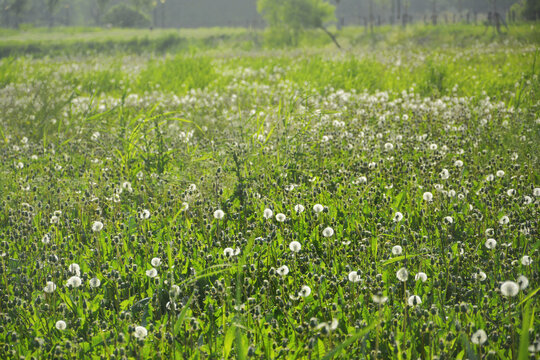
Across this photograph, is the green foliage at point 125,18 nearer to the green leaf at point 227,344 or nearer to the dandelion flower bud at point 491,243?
the dandelion flower bud at point 491,243

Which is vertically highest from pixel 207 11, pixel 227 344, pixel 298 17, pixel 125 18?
pixel 207 11

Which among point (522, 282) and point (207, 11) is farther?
point (207, 11)

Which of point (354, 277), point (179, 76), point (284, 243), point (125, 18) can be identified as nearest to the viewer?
point (354, 277)

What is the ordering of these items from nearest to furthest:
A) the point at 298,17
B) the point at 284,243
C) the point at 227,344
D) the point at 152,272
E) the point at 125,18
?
the point at 227,344
the point at 152,272
the point at 284,243
the point at 298,17
the point at 125,18

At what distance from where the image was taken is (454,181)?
14.6 ft

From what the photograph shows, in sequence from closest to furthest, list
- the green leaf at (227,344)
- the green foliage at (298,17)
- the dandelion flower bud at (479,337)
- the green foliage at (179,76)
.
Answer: the dandelion flower bud at (479,337)
the green leaf at (227,344)
the green foliage at (179,76)
the green foliage at (298,17)

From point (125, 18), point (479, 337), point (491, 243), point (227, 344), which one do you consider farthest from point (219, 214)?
point (125, 18)

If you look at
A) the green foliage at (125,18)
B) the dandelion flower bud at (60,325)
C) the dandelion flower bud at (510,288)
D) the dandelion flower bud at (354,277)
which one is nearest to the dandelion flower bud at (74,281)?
the dandelion flower bud at (60,325)

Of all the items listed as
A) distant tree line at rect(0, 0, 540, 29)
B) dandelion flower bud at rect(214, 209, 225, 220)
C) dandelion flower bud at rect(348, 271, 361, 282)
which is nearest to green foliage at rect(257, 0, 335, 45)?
dandelion flower bud at rect(214, 209, 225, 220)

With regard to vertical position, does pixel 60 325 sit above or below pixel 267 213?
below

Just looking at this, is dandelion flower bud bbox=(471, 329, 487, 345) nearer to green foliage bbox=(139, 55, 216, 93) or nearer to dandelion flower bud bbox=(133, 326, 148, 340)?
dandelion flower bud bbox=(133, 326, 148, 340)

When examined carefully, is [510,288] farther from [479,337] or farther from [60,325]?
[60,325]

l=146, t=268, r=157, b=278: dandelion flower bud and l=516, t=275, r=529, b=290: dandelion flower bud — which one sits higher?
l=516, t=275, r=529, b=290: dandelion flower bud

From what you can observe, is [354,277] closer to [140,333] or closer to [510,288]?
[510,288]
